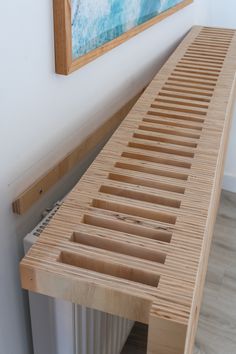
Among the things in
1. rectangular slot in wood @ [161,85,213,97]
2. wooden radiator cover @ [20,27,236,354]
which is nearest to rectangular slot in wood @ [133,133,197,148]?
Answer: wooden radiator cover @ [20,27,236,354]

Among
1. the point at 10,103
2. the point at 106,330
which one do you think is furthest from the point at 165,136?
the point at 106,330

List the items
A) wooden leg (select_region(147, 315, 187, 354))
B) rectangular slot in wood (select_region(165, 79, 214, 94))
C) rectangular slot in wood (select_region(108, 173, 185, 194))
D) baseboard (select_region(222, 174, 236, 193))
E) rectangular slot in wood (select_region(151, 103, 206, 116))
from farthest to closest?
baseboard (select_region(222, 174, 236, 193))
rectangular slot in wood (select_region(165, 79, 214, 94))
rectangular slot in wood (select_region(151, 103, 206, 116))
rectangular slot in wood (select_region(108, 173, 185, 194))
wooden leg (select_region(147, 315, 187, 354))

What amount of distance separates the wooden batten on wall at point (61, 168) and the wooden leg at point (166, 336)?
1.16 feet

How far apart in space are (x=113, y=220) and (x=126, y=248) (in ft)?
0.19

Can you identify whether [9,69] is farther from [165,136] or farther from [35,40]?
[165,136]

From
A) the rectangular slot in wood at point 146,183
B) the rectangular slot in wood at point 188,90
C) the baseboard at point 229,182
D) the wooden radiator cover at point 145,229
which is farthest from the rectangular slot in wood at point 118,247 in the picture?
the baseboard at point 229,182

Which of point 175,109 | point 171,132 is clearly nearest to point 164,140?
point 171,132

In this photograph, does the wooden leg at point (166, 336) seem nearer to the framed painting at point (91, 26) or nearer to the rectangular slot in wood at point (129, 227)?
the rectangular slot in wood at point (129, 227)

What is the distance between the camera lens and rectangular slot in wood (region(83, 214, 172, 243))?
2.01 ft

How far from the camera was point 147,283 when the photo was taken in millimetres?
542

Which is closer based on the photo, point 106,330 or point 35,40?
point 35,40

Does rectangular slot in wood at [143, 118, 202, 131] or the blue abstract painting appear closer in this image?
the blue abstract painting

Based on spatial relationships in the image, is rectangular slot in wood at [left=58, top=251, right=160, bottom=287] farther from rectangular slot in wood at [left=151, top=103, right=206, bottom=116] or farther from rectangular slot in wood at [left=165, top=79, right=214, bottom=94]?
rectangular slot in wood at [left=165, top=79, right=214, bottom=94]

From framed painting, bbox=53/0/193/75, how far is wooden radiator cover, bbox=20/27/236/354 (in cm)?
16
